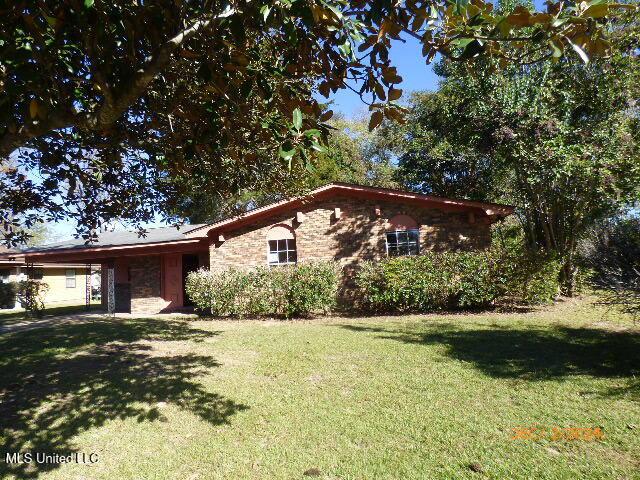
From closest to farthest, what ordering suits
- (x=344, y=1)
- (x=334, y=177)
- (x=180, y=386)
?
1. (x=344, y=1)
2. (x=180, y=386)
3. (x=334, y=177)

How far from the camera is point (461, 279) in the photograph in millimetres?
12102

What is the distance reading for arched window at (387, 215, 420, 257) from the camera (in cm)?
1455

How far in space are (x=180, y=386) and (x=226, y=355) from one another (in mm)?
1971

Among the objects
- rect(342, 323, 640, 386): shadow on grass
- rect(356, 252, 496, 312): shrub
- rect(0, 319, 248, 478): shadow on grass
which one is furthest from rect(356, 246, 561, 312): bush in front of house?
rect(0, 319, 248, 478): shadow on grass


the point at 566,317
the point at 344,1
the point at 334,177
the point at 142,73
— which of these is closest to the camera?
the point at 344,1

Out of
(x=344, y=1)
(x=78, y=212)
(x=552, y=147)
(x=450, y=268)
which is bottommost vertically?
(x=450, y=268)

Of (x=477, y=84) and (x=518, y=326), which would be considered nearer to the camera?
(x=518, y=326)

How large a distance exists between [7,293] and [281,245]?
20.9 meters

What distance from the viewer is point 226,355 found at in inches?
307

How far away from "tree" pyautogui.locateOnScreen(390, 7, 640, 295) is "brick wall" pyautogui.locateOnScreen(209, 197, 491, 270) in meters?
Result: 2.89

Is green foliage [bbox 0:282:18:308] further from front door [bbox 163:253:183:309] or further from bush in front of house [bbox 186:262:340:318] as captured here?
bush in front of house [bbox 186:262:340:318]

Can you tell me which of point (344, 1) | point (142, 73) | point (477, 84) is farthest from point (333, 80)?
point (477, 84)

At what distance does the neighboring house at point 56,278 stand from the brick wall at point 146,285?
1166cm

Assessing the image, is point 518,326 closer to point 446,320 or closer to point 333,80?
point 446,320
